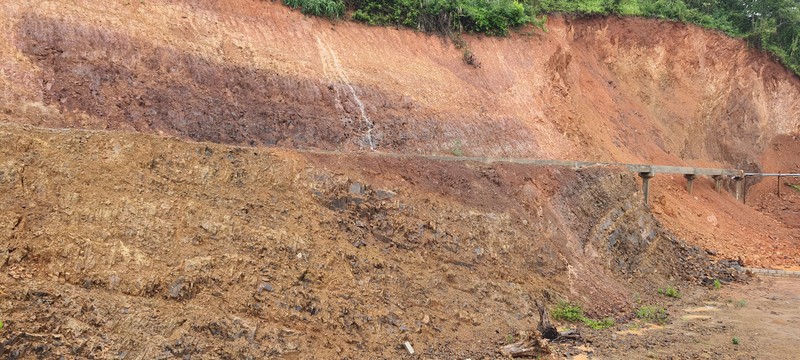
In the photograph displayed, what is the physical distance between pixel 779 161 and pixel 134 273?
28989 mm

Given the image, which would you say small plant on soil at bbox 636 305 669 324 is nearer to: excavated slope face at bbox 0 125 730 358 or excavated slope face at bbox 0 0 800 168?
excavated slope face at bbox 0 125 730 358

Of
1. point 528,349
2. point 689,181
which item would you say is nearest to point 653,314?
point 528,349

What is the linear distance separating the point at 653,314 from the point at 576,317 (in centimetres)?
215

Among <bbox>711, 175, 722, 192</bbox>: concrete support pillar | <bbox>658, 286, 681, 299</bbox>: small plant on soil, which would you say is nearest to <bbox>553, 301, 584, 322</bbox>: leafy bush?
<bbox>658, 286, 681, 299</bbox>: small plant on soil

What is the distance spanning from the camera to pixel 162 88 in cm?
1352

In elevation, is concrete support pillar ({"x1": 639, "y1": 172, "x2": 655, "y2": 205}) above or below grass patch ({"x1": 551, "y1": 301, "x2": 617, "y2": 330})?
above

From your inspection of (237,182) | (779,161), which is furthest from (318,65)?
(779,161)

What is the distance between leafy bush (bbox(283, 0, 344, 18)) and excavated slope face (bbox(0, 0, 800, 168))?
263 mm

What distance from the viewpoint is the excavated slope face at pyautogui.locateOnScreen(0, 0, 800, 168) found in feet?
42.3

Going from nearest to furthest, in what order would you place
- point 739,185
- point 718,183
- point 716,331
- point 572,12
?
point 716,331 → point 718,183 → point 572,12 → point 739,185

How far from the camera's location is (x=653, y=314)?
47.0 ft

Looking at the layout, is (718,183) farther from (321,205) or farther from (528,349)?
(321,205)

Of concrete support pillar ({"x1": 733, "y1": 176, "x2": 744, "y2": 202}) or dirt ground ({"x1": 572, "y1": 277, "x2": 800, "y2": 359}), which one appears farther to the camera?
concrete support pillar ({"x1": 733, "y1": 176, "x2": 744, "y2": 202})

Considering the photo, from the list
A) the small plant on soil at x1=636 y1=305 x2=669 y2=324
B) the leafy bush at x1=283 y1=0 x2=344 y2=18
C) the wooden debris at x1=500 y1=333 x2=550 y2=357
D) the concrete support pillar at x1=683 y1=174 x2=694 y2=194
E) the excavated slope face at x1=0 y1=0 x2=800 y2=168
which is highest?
the leafy bush at x1=283 y1=0 x2=344 y2=18
